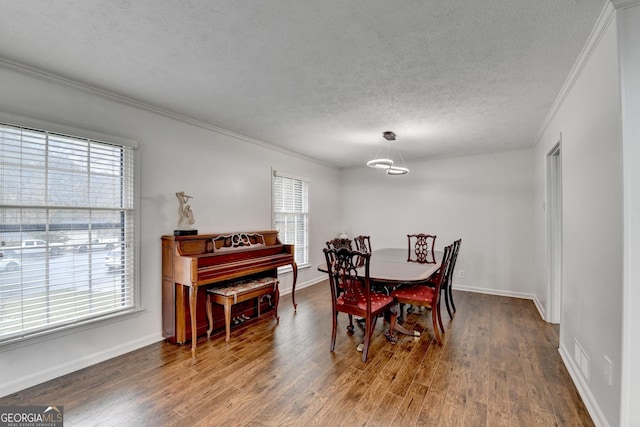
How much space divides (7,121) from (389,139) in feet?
12.9

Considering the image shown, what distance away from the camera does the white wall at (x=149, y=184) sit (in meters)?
2.25

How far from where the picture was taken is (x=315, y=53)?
2.04 metres

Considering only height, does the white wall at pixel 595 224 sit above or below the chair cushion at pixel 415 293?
above

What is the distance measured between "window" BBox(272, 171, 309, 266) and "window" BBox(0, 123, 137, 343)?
7.43ft

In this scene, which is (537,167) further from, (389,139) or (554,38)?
(554,38)

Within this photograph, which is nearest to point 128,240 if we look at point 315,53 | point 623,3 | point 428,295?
point 315,53

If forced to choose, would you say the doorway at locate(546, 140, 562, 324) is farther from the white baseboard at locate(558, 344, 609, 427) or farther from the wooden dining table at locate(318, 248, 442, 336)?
the wooden dining table at locate(318, 248, 442, 336)

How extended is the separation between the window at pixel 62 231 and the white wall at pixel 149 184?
14 cm

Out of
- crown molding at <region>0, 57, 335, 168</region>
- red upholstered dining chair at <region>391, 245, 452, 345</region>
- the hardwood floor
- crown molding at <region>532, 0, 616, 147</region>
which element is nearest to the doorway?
the hardwood floor

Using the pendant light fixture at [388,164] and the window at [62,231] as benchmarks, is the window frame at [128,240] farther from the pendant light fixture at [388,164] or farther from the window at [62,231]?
the pendant light fixture at [388,164]

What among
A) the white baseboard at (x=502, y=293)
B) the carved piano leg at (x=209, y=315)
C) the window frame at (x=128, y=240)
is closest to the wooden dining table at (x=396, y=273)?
the carved piano leg at (x=209, y=315)

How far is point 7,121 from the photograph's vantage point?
2.14 meters

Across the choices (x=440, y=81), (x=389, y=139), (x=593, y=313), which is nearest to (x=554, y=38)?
(x=440, y=81)

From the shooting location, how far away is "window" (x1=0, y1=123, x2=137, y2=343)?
2160 mm
